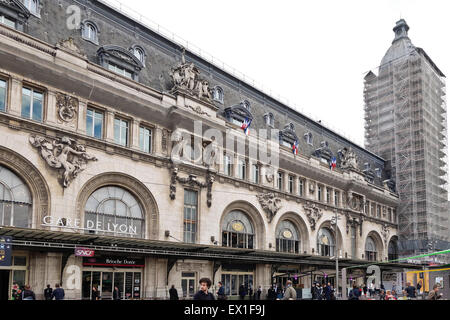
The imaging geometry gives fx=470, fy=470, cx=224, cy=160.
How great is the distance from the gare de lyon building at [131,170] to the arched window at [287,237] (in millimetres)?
208

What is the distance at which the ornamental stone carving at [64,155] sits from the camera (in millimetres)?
26859

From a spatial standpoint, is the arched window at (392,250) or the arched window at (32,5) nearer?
the arched window at (32,5)

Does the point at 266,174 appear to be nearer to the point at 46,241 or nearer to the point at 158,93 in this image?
the point at 158,93

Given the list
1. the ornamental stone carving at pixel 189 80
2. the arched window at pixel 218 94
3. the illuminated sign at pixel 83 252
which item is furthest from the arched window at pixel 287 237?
the illuminated sign at pixel 83 252

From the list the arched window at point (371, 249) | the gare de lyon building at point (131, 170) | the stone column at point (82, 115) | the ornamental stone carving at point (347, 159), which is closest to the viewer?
the gare de lyon building at point (131, 170)

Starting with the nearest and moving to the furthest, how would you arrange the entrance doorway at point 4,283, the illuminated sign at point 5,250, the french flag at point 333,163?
the illuminated sign at point 5,250 < the entrance doorway at point 4,283 < the french flag at point 333,163

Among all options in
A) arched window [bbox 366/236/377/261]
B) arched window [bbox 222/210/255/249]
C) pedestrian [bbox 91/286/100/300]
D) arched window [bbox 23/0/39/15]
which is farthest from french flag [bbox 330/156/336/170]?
arched window [bbox 23/0/39/15]

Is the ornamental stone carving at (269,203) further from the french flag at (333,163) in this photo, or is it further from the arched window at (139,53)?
the arched window at (139,53)

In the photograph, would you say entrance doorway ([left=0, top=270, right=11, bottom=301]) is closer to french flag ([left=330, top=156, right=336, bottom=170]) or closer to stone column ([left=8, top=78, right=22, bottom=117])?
stone column ([left=8, top=78, right=22, bottom=117])

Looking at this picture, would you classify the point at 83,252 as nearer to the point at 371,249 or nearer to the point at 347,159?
the point at 347,159

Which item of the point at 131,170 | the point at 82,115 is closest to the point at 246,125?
the point at 131,170

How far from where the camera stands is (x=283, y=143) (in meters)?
48.4

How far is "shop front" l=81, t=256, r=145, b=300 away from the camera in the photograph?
2869cm
